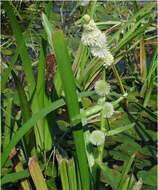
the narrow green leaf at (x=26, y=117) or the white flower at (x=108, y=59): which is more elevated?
the white flower at (x=108, y=59)

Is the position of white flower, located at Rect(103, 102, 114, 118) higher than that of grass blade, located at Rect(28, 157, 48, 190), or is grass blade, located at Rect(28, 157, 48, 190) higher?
white flower, located at Rect(103, 102, 114, 118)

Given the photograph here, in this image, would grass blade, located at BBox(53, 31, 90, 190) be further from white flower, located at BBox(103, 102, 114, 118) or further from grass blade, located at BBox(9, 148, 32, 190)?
grass blade, located at BBox(9, 148, 32, 190)

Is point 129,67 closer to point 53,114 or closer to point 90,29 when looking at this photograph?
point 53,114

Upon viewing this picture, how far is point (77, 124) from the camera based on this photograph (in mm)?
642

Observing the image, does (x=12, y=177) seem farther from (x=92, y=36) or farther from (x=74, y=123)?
(x=92, y=36)

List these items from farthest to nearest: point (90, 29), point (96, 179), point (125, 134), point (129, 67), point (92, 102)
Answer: point (129, 67) → point (92, 102) → point (125, 134) → point (96, 179) → point (90, 29)

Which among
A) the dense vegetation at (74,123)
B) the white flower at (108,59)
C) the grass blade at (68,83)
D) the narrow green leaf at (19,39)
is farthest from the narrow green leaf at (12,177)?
the white flower at (108,59)

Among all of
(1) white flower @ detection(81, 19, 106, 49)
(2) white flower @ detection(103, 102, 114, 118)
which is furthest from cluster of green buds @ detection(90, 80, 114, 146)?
(1) white flower @ detection(81, 19, 106, 49)

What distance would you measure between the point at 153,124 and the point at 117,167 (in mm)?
401

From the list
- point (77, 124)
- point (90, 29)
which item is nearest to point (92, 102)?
point (77, 124)

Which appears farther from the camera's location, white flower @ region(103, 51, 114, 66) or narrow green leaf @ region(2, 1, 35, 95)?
A: narrow green leaf @ region(2, 1, 35, 95)

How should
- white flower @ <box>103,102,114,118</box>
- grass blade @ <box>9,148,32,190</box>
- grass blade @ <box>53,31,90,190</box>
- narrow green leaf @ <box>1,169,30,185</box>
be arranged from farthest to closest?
1. grass blade @ <box>9,148,32,190</box>
2. narrow green leaf @ <box>1,169,30,185</box>
3. white flower @ <box>103,102,114,118</box>
4. grass blade @ <box>53,31,90,190</box>

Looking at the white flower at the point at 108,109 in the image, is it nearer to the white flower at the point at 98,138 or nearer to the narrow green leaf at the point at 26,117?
the white flower at the point at 98,138

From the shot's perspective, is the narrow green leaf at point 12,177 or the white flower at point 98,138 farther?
the narrow green leaf at point 12,177
